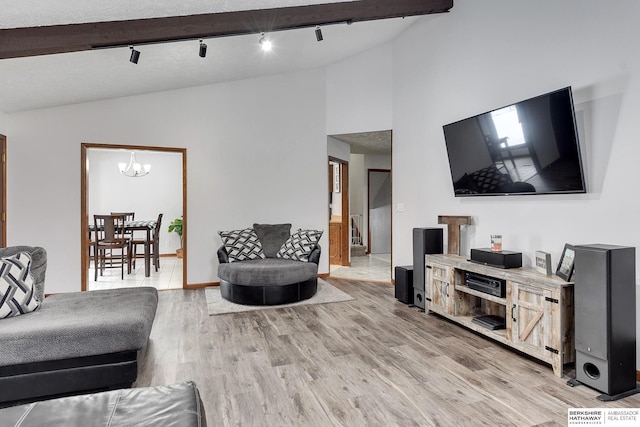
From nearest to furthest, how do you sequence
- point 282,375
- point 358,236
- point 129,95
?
point 282,375, point 129,95, point 358,236

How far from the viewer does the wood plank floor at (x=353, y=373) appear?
2.11 meters

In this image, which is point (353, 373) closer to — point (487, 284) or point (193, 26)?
point (487, 284)

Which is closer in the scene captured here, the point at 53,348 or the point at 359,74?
the point at 53,348

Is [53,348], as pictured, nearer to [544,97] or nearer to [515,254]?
[515,254]

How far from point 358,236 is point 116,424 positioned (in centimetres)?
778

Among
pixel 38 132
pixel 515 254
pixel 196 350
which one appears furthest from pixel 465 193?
pixel 38 132

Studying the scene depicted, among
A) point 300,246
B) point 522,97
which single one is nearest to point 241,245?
point 300,246

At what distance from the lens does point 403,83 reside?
204 inches

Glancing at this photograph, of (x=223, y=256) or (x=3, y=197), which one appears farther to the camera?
(x=223, y=256)

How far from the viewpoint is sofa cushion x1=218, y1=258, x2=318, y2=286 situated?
14.3 feet

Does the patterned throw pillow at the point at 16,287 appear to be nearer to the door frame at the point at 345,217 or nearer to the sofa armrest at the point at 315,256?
the sofa armrest at the point at 315,256

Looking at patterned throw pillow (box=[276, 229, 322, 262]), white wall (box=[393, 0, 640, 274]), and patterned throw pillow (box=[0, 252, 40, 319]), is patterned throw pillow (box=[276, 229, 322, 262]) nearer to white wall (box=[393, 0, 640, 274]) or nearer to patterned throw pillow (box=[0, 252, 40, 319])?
white wall (box=[393, 0, 640, 274])

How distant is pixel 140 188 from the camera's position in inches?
336

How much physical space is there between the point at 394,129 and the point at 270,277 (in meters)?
2.85
